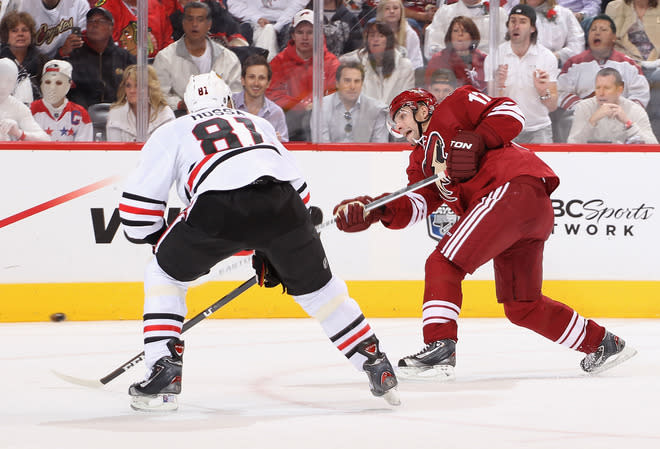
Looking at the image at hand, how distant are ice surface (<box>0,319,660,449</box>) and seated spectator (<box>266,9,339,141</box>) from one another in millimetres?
1331

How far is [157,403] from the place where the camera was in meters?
2.91

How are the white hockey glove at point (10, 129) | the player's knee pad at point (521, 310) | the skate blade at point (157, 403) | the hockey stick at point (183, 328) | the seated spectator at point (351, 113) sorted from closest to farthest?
the skate blade at point (157, 403) < the hockey stick at point (183, 328) < the player's knee pad at point (521, 310) < the white hockey glove at point (10, 129) < the seated spectator at point (351, 113)

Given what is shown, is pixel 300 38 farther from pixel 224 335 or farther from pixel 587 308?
pixel 587 308

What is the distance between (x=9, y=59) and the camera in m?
5.21

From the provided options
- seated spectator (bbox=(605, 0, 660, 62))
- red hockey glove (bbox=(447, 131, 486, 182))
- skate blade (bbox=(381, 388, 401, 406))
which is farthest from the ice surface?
seated spectator (bbox=(605, 0, 660, 62))

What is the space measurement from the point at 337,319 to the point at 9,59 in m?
3.13

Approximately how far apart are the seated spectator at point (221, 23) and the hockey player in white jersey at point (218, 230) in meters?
2.66

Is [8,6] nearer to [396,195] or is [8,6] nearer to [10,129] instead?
[10,129]

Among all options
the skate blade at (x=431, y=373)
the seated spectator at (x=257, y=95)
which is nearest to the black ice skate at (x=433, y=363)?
the skate blade at (x=431, y=373)

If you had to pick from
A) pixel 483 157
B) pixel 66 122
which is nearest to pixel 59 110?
pixel 66 122

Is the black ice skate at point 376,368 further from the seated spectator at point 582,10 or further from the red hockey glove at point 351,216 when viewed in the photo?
the seated spectator at point 582,10

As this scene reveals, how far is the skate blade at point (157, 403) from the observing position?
2.90 m

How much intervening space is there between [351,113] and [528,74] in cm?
103

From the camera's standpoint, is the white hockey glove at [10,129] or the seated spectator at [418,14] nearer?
the white hockey glove at [10,129]
